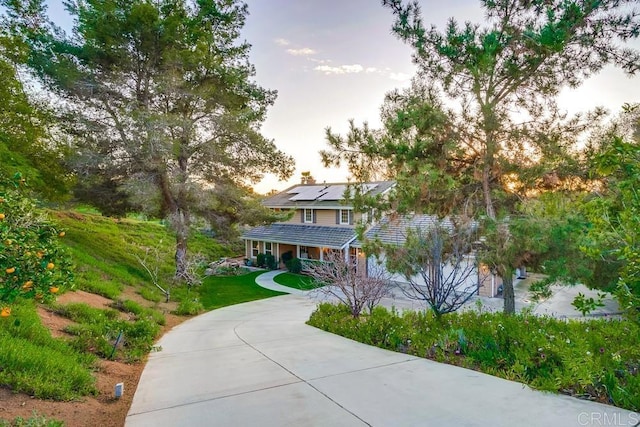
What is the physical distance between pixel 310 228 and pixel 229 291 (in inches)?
339

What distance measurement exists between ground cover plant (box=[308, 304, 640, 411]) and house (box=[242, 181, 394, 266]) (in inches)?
543

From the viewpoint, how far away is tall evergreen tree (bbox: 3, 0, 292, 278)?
14812 millimetres

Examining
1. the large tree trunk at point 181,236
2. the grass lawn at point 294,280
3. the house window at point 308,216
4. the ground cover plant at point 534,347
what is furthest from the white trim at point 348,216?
the ground cover plant at point 534,347

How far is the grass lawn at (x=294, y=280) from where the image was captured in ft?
64.3

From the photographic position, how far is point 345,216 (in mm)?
23578

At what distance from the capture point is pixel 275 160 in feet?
60.4

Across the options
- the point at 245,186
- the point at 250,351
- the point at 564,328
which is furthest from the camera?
the point at 245,186

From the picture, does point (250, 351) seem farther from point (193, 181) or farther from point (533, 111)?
point (193, 181)

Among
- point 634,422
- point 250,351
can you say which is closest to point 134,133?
point 250,351

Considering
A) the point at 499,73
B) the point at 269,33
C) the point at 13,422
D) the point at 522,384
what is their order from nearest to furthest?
the point at 13,422 → the point at 522,384 → the point at 499,73 → the point at 269,33

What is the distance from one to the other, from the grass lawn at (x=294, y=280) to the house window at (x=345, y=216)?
4540 millimetres

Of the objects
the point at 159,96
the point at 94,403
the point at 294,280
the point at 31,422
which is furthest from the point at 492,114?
the point at 294,280

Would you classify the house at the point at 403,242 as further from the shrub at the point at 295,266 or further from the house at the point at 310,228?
the shrub at the point at 295,266

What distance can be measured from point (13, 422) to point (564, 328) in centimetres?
744
